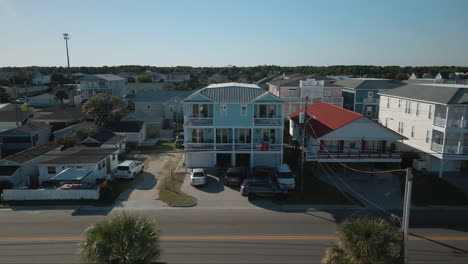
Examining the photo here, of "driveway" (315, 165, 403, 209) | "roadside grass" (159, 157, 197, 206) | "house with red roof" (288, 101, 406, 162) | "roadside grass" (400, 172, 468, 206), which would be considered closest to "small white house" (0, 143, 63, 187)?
"roadside grass" (159, 157, 197, 206)

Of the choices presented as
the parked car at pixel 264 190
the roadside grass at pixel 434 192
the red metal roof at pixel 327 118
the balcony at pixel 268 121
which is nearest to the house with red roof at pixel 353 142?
the red metal roof at pixel 327 118

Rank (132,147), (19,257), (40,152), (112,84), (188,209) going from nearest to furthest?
(19,257) → (188,209) → (40,152) → (132,147) → (112,84)

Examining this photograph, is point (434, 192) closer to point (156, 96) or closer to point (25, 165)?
point (25, 165)

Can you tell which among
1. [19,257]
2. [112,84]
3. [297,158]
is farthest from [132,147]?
[112,84]

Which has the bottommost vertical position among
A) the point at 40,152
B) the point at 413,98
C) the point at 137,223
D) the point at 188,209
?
the point at 188,209

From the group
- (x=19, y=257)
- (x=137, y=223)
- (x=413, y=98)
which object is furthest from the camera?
(x=413, y=98)

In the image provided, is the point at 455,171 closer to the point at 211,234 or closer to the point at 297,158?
the point at 297,158

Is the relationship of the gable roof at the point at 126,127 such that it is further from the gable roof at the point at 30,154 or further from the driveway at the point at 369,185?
the driveway at the point at 369,185
